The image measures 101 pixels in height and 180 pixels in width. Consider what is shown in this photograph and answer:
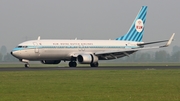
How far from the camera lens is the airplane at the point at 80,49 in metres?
59.2

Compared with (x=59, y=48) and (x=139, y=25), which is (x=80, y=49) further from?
(x=139, y=25)

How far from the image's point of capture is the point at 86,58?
60.2m

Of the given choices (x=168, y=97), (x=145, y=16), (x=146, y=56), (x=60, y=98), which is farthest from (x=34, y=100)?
(x=146, y=56)

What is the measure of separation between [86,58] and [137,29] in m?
15.0

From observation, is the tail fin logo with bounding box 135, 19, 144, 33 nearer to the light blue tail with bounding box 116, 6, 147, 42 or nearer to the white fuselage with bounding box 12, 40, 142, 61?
the light blue tail with bounding box 116, 6, 147, 42

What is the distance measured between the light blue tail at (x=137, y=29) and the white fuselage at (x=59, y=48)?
356 cm

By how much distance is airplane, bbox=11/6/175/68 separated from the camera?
194ft

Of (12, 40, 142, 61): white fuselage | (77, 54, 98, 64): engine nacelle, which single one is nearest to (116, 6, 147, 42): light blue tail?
(12, 40, 142, 61): white fuselage

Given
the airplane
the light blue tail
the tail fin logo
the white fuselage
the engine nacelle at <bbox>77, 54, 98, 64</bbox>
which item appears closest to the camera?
the white fuselage

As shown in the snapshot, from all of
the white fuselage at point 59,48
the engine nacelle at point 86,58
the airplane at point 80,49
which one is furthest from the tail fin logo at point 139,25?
the engine nacelle at point 86,58

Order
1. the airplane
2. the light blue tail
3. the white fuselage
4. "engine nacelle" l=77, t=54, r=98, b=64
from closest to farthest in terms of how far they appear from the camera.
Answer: the white fuselage, the airplane, "engine nacelle" l=77, t=54, r=98, b=64, the light blue tail

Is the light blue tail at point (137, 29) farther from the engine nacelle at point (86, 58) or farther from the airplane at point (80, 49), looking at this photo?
the engine nacelle at point (86, 58)

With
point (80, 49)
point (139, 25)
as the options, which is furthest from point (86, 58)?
point (139, 25)

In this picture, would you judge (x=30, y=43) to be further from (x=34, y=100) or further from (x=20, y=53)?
(x=34, y=100)
